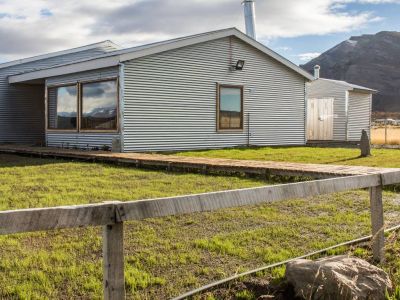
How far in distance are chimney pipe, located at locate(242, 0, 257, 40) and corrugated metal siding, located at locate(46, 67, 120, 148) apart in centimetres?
949

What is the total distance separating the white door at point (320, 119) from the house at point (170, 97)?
12.1ft

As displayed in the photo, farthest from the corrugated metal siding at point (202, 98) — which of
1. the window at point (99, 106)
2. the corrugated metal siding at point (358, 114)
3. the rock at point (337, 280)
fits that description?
the rock at point (337, 280)

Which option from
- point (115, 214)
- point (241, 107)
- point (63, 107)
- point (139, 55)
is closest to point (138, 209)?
point (115, 214)

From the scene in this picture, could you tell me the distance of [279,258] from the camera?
4.49 meters

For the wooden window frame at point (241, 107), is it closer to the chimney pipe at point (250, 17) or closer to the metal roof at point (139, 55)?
the metal roof at point (139, 55)

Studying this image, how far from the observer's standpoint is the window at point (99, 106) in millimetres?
15438

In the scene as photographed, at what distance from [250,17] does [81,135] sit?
10.9 m

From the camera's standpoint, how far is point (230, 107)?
17.7 meters

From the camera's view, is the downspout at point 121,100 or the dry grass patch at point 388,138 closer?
the downspout at point 121,100

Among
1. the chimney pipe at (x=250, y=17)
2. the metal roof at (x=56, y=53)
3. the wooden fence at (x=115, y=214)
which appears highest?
the chimney pipe at (x=250, y=17)

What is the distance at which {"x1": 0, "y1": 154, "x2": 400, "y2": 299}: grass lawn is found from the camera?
12.5ft

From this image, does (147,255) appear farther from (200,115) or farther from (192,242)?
(200,115)

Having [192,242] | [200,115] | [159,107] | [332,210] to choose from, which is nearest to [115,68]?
[159,107]

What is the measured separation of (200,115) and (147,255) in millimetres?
12492
